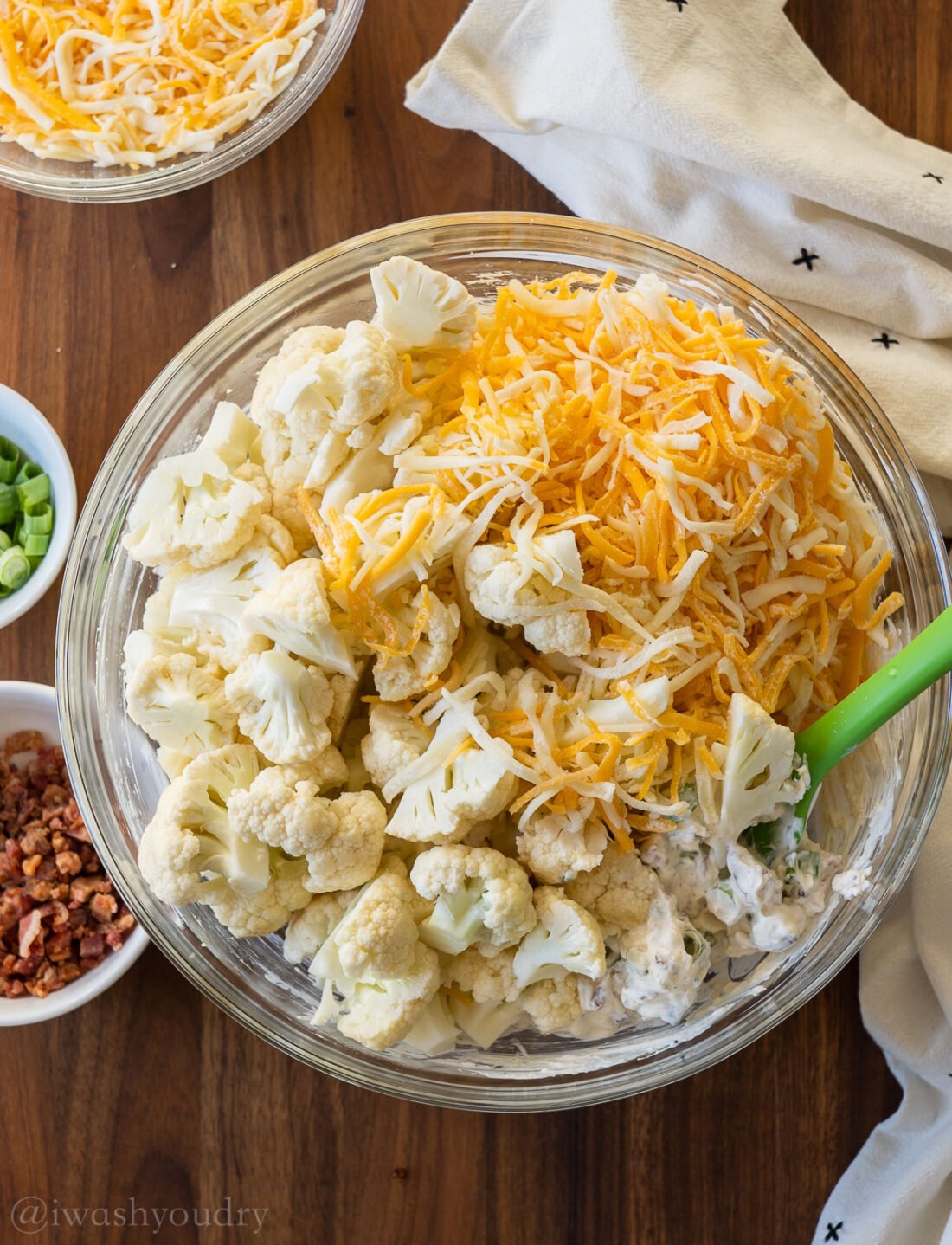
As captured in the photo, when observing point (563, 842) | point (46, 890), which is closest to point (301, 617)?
point (563, 842)

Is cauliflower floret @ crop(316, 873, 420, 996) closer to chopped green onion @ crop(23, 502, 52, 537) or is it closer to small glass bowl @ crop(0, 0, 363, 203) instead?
chopped green onion @ crop(23, 502, 52, 537)

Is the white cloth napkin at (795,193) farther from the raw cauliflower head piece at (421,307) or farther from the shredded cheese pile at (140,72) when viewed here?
the raw cauliflower head piece at (421,307)

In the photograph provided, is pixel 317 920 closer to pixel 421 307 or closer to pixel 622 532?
pixel 622 532

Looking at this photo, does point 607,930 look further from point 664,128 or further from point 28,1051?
point 664,128

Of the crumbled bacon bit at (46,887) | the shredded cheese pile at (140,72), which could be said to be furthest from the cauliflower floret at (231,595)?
the shredded cheese pile at (140,72)

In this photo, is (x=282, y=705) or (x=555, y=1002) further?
(x=555, y=1002)

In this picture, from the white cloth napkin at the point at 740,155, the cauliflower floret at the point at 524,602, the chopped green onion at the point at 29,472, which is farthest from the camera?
the chopped green onion at the point at 29,472
